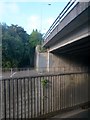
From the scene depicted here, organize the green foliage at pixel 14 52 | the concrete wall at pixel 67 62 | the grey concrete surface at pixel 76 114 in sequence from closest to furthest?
the grey concrete surface at pixel 76 114, the concrete wall at pixel 67 62, the green foliage at pixel 14 52

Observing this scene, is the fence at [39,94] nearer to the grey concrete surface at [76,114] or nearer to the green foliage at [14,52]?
the grey concrete surface at [76,114]

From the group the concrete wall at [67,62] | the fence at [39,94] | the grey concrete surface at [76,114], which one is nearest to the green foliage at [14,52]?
the concrete wall at [67,62]

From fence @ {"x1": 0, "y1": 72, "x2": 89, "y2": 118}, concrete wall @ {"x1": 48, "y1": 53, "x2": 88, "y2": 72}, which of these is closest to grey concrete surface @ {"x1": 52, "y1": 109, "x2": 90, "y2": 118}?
fence @ {"x1": 0, "y1": 72, "x2": 89, "y2": 118}

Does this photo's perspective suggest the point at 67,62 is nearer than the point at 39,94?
No

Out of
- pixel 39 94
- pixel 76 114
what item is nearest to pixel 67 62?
pixel 76 114

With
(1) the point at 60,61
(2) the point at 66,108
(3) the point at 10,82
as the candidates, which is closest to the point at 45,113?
(2) the point at 66,108

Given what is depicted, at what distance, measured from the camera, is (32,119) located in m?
12.7

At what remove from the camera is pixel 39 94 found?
1359 centimetres

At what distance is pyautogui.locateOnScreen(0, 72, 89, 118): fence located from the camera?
11438mm

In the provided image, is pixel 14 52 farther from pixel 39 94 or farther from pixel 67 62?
pixel 39 94

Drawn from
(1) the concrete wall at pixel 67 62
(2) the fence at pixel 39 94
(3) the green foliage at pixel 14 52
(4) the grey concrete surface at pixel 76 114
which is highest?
(3) the green foliage at pixel 14 52

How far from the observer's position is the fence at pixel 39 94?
1144 centimetres

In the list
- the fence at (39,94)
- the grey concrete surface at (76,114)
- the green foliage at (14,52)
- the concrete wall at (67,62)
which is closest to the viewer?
the fence at (39,94)

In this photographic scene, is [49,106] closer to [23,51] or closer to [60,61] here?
[60,61]
